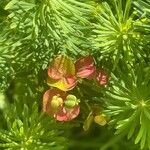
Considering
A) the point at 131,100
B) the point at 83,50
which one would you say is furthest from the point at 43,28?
the point at 131,100

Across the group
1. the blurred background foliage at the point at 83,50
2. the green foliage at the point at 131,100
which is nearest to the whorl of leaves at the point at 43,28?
the blurred background foliage at the point at 83,50

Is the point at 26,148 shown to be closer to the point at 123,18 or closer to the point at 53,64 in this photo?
the point at 53,64

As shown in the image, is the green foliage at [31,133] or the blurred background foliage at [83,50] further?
the green foliage at [31,133]

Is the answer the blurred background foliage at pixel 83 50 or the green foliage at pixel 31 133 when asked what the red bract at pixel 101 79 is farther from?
the green foliage at pixel 31 133

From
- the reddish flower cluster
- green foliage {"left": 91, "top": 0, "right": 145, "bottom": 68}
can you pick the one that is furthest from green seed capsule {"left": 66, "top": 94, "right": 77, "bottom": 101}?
green foliage {"left": 91, "top": 0, "right": 145, "bottom": 68}

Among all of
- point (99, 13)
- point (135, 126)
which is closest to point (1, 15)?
point (99, 13)

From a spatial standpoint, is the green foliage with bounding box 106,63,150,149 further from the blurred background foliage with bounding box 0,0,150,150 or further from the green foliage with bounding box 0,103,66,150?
the green foliage with bounding box 0,103,66,150
